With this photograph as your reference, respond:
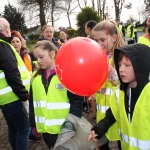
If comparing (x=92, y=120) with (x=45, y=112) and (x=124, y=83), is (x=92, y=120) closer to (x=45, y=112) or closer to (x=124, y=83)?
(x=45, y=112)

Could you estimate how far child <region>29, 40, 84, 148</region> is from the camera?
2215 millimetres

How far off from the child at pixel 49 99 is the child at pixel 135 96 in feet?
1.50

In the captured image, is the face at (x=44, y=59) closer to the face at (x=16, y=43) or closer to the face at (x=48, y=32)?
the face at (x=16, y=43)

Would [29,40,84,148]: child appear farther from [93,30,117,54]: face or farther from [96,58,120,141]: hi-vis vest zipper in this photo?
[93,30,117,54]: face

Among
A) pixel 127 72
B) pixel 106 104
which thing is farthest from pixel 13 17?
pixel 127 72

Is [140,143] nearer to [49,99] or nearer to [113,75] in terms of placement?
[113,75]

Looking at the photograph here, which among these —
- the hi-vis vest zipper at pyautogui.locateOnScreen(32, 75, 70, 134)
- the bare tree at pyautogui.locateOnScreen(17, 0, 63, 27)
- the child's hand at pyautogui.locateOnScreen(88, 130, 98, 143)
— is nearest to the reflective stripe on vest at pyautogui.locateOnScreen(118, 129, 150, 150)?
the child's hand at pyautogui.locateOnScreen(88, 130, 98, 143)

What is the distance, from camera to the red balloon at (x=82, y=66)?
1691 millimetres

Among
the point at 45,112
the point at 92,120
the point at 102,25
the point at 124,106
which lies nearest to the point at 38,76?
the point at 45,112

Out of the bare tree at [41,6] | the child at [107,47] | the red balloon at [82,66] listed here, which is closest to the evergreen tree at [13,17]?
the bare tree at [41,6]

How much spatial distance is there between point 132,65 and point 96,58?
0.91 feet

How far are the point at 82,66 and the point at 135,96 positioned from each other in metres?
0.48

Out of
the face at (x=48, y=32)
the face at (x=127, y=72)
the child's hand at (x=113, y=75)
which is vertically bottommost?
the child's hand at (x=113, y=75)

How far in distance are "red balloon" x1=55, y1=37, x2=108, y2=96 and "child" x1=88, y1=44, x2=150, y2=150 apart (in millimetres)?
182
